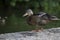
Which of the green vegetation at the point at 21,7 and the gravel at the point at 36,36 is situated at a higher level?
the green vegetation at the point at 21,7

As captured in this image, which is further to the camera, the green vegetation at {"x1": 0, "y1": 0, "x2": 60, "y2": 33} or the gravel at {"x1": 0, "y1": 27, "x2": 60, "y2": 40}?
the green vegetation at {"x1": 0, "y1": 0, "x2": 60, "y2": 33}

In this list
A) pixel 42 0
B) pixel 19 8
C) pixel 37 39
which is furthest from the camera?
pixel 19 8

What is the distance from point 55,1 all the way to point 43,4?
48cm

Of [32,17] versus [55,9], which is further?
[55,9]

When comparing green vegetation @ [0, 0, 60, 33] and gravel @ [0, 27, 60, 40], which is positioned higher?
green vegetation @ [0, 0, 60, 33]

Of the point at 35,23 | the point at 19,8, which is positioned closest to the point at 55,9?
the point at 19,8

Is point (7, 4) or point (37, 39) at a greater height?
point (7, 4)

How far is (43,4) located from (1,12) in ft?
5.22

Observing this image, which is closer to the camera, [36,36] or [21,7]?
[36,36]

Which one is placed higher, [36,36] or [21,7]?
[21,7]

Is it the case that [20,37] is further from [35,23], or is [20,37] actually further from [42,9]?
[42,9]

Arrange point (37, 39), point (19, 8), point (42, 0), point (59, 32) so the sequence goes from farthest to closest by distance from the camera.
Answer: point (19, 8), point (42, 0), point (59, 32), point (37, 39)

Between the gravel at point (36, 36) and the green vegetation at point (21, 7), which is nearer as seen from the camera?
the gravel at point (36, 36)

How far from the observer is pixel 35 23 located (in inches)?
251
